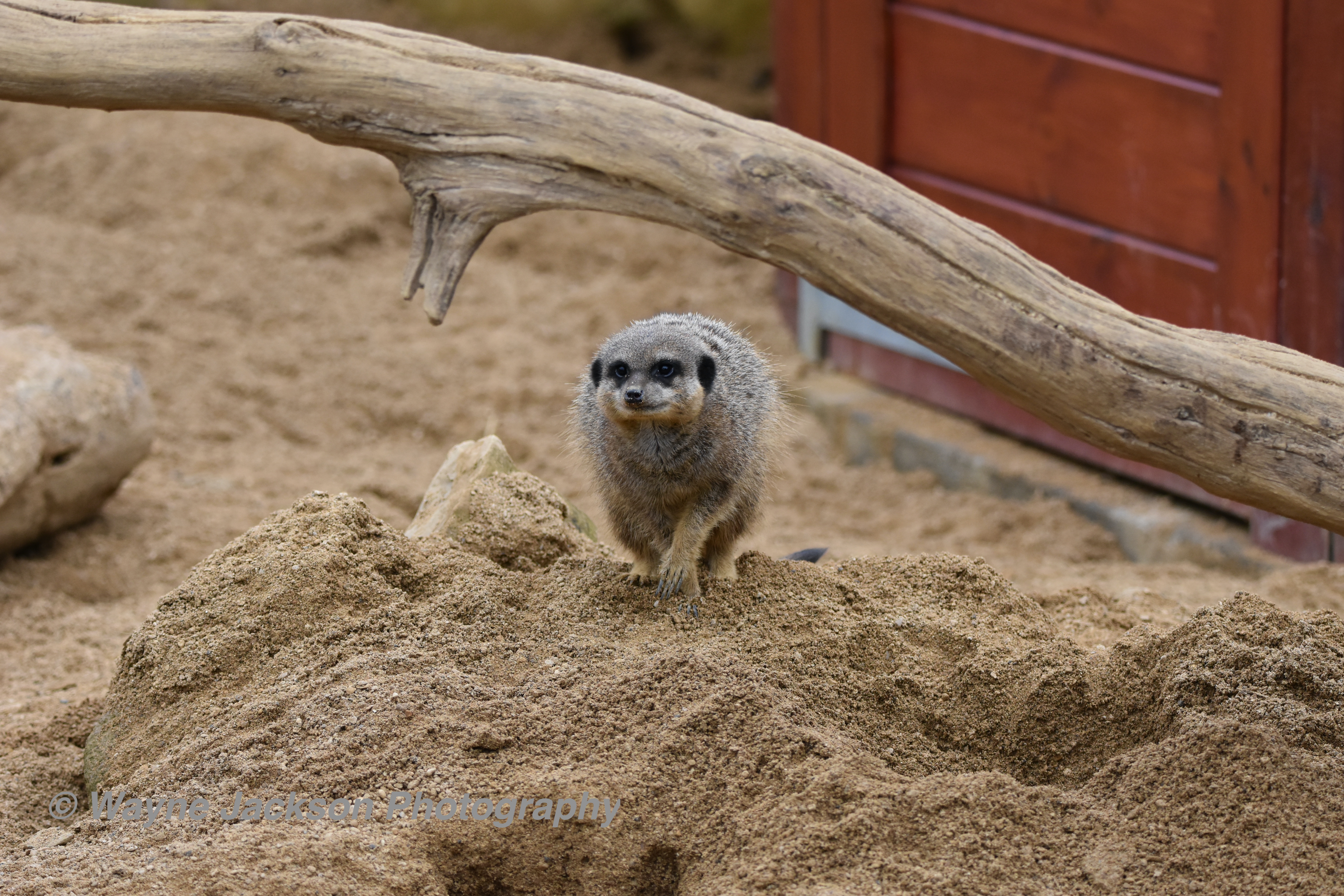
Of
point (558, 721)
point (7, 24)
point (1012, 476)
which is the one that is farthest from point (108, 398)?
point (1012, 476)

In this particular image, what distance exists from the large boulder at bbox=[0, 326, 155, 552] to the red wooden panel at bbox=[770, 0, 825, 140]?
276 cm

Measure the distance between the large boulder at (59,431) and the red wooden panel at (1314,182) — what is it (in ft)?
11.4

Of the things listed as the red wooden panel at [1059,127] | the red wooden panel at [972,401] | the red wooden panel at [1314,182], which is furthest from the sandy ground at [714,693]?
the red wooden panel at [1059,127]

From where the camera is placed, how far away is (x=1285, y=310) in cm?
394

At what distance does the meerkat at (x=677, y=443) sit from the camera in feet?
8.63

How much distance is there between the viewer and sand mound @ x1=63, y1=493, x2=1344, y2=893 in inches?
80.0

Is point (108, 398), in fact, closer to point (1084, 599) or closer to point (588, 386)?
point (588, 386)

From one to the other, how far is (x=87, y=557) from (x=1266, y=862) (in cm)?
334

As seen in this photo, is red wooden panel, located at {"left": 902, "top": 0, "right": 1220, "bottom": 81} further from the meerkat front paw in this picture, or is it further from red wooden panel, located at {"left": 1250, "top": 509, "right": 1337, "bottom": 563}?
the meerkat front paw

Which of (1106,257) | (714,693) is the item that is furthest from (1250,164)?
(714,693)

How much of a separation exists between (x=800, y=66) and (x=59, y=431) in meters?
3.20

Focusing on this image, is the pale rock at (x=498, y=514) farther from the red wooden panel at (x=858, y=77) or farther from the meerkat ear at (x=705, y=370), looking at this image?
the red wooden panel at (x=858, y=77)

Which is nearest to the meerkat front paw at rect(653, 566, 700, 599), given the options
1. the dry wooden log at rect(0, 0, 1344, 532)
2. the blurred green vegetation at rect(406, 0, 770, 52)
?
the dry wooden log at rect(0, 0, 1344, 532)

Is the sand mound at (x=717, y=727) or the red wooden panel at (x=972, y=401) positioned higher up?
the sand mound at (x=717, y=727)
